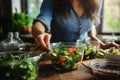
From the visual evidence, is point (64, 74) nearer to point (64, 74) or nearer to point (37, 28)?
point (64, 74)

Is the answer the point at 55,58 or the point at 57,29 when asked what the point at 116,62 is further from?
the point at 57,29

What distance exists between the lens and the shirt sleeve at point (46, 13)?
1.47 metres

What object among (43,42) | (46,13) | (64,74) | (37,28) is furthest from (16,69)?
(46,13)

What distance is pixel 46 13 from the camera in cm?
153

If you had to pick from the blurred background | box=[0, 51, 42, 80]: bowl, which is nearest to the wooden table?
box=[0, 51, 42, 80]: bowl

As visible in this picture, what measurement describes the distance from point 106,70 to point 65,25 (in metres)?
0.80

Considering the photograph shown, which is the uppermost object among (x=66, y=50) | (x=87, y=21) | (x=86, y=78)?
(x=87, y=21)

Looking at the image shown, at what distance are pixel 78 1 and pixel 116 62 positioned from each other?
0.76 metres

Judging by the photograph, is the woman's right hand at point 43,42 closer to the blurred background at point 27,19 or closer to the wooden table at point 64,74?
the wooden table at point 64,74

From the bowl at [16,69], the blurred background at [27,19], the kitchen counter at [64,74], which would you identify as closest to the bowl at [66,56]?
the kitchen counter at [64,74]

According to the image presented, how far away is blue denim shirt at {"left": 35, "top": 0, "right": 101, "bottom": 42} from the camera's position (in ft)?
5.11

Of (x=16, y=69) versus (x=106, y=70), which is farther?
(x=106, y=70)

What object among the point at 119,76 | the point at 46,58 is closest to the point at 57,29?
the point at 46,58

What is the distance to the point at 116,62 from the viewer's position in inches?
40.1
